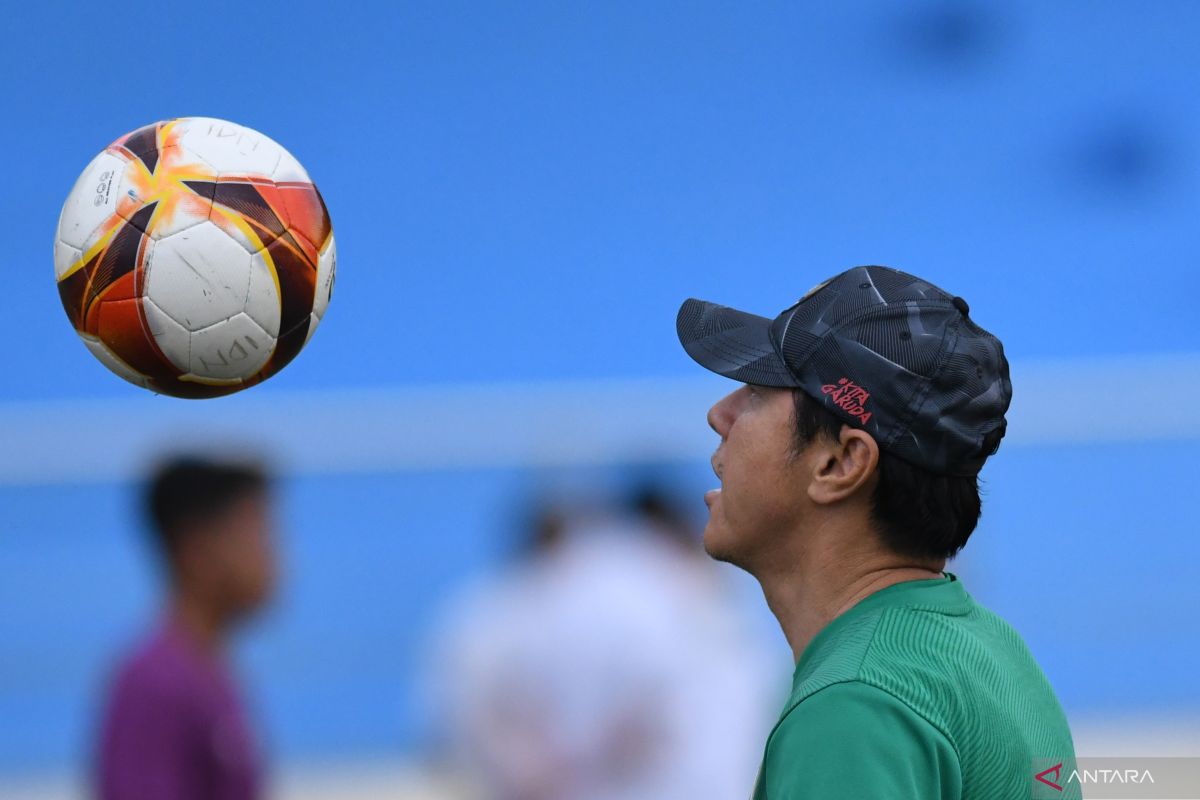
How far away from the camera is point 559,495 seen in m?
4.70

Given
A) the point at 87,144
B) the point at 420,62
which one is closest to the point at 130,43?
the point at 87,144

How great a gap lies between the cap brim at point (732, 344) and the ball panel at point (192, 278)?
89cm

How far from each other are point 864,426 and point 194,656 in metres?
2.61

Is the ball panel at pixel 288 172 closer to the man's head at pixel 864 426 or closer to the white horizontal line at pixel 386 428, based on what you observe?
the man's head at pixel 864 426

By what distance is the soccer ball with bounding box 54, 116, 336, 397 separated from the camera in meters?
2.76

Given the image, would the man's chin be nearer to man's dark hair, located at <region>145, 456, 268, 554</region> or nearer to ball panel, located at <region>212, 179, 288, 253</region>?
ball panel, located at <region>212, 179, 288, 253</region>

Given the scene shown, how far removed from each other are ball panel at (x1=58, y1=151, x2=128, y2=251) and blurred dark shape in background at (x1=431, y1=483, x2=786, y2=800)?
5.93ft

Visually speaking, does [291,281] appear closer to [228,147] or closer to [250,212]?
[250,212]

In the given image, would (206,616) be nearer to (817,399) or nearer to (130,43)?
(817,399)

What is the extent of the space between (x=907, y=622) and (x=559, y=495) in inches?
111

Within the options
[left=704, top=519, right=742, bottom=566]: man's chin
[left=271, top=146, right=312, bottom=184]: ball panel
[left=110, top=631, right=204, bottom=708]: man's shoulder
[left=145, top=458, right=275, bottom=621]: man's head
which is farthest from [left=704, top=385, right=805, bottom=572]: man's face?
[left=145, top=458, right=275, bottom=621]: man's head

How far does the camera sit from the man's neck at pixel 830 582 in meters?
2.09

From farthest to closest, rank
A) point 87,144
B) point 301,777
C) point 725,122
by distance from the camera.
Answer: point 725,122
point 87,144
point 301,777

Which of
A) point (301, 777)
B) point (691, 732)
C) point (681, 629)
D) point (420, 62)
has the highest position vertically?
point (420, 62)
